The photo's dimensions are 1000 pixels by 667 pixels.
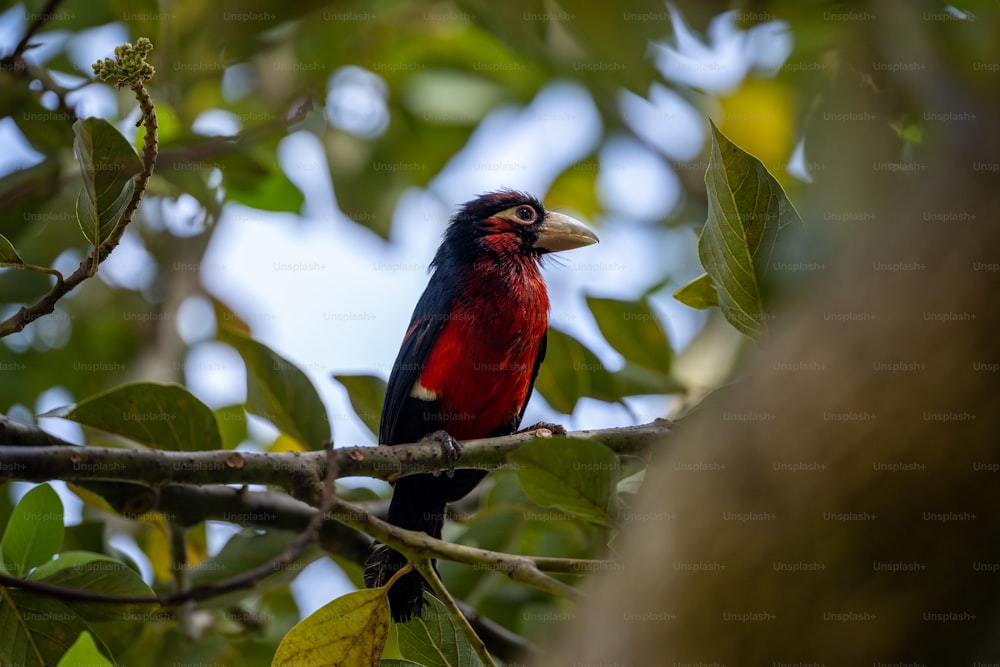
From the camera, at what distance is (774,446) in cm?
122

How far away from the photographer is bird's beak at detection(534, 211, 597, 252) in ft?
15.8

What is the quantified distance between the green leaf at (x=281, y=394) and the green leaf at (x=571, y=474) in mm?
1071

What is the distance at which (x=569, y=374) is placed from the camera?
369 cm

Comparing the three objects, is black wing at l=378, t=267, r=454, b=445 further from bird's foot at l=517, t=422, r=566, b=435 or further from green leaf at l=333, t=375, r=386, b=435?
bird's foot at l=517, t=422, r=566, b=435

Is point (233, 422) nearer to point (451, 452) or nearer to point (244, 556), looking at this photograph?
point (244, 556)

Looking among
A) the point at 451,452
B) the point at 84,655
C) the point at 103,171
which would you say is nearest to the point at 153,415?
the point at 103,171

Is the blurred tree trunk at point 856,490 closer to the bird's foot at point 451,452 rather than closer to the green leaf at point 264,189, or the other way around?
the bird's foot at point 451,452

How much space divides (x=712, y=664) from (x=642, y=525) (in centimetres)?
23

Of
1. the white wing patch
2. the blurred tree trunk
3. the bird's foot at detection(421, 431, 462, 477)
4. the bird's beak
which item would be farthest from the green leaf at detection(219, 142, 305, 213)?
the blurred tree trunk

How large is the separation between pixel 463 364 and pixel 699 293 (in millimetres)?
1357

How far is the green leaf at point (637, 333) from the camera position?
3760 mm

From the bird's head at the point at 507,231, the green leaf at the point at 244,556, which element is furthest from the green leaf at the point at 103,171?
the bird's head at the point at 507,231

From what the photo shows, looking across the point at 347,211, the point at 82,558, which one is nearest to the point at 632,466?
the point at 82,558

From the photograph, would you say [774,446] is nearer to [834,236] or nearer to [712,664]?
[712,664]
